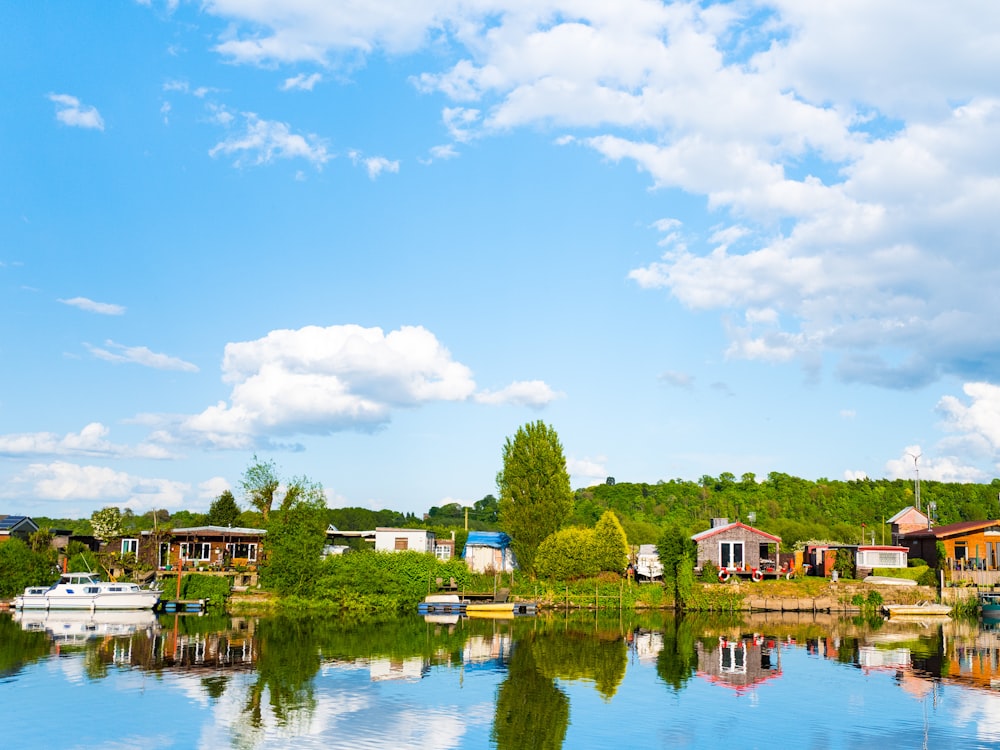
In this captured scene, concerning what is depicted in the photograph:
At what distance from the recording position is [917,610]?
66.9 meters

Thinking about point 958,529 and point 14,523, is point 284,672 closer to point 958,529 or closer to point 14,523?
point 14,523

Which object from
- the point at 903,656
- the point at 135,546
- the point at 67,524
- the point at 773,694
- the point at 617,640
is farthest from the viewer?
the point at 67,524

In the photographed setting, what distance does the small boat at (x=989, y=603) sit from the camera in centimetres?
6725

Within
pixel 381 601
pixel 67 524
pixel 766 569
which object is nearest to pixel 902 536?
pixel 766 569

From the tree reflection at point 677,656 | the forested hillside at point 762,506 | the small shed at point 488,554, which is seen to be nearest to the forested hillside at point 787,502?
the forested hillside at point 762,506

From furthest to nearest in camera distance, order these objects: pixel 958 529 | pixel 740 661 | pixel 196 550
Result: pixel 196 550 → pixel 958 529 → pixel 740 661

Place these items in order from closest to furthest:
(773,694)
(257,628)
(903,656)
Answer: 1. (773,694)
2. (903,656)
3. (257,628)

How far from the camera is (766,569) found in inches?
2904

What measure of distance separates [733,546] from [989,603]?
65.0ft

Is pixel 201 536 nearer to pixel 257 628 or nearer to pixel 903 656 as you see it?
pixel 257 628

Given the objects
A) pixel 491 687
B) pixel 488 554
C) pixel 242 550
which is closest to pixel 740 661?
pixel 491 687

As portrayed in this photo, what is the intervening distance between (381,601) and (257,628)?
12.3 metres

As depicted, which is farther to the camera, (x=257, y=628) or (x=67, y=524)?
(x=67, y=524)

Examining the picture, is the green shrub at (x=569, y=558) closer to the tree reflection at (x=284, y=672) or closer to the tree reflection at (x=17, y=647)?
the tree reflection at (x=284, y=672)
